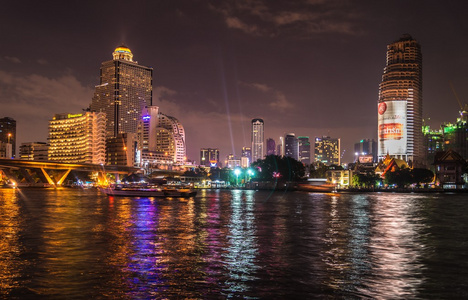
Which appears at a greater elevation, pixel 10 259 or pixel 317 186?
pixel 10 259

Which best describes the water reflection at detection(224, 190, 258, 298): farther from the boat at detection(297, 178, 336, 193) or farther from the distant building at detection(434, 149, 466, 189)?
the distant building at detection(434, 149, 466, 189)

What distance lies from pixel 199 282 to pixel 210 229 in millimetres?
19109

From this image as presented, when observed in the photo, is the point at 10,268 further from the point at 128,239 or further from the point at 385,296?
the point at 385,296

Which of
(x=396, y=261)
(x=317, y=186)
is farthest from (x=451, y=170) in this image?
(x=396, y=261)

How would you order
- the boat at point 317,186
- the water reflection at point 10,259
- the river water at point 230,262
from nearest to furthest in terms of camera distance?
1. the river water at point 230,262
2. the water reflection at point 10,259
3. the boat at point 317,186

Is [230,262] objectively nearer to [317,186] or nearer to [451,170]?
[317,186]

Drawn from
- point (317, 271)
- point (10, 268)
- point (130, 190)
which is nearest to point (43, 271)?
point (10, 268)

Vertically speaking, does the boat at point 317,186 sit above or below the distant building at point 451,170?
below

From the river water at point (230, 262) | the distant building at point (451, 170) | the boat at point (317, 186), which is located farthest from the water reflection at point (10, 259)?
the distant building at point (451, 170)

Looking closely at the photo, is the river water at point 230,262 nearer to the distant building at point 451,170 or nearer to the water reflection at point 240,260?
the water reflection at point 240,260

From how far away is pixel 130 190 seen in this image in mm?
110562

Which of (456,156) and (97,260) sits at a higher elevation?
(456,156)

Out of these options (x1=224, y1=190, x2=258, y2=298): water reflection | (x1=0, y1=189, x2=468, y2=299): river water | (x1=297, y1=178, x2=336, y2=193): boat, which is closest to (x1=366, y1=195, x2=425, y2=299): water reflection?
(x1=0, y1=189, x2=468, y2=299): river water

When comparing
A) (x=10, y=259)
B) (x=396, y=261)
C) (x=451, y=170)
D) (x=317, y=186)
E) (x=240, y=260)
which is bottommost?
(x=317, y=186)
